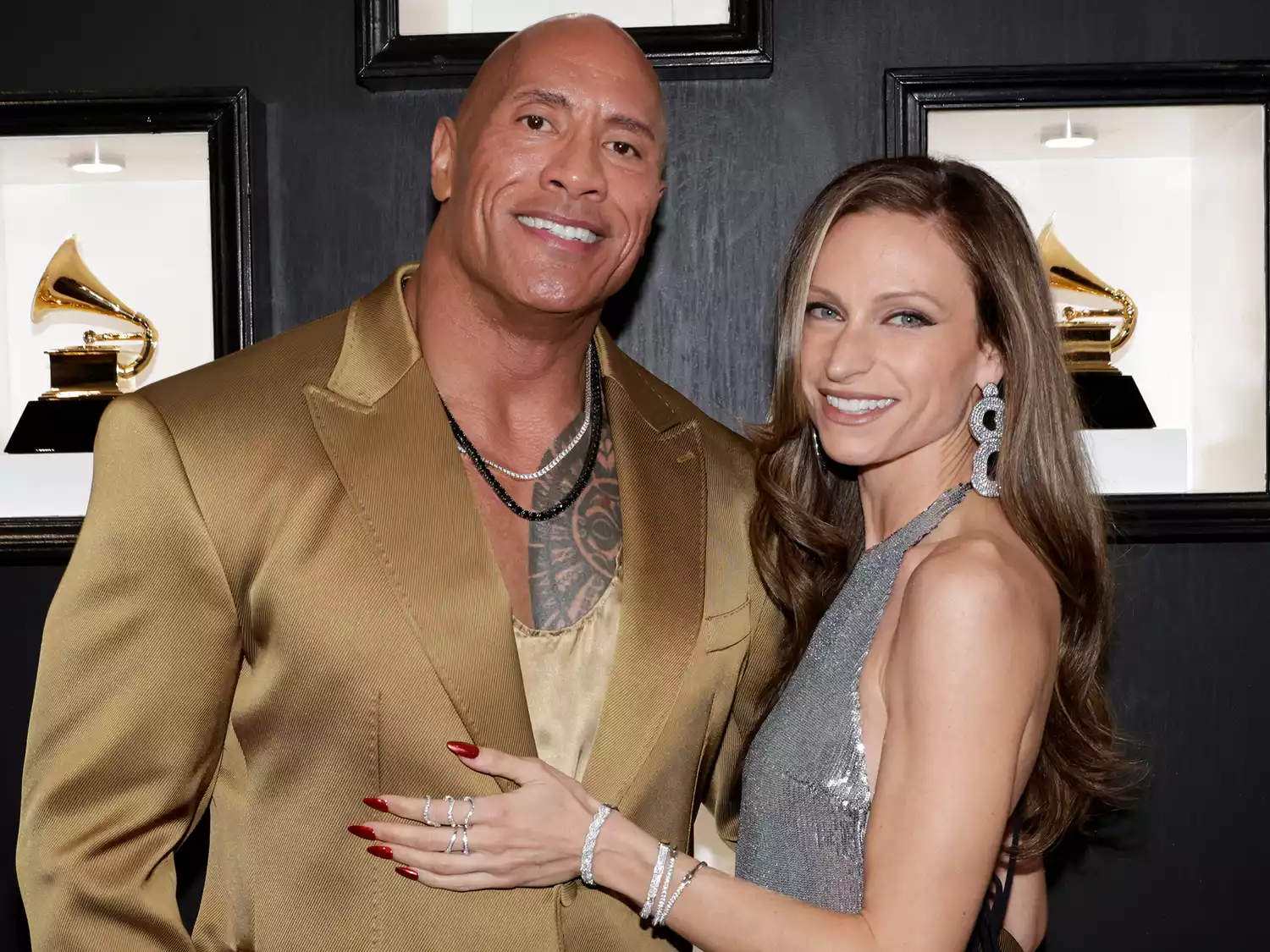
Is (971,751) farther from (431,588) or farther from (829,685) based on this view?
(431,588)

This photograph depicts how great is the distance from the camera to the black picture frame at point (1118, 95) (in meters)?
2.50

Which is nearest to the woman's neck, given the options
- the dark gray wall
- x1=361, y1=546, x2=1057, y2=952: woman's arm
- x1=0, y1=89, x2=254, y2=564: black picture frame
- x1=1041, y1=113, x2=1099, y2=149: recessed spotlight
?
x1=361, y1=546, x2=1057, y2=952: woman's arm

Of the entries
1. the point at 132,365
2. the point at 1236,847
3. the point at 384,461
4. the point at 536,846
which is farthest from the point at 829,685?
the point at 132,365

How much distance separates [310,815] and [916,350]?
1038mm

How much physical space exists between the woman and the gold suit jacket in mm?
95

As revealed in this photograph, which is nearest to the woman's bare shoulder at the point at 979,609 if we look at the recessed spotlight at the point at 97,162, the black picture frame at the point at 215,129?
the black picture frame at the point at 215,129

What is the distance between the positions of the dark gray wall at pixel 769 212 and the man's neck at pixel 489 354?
556 mm

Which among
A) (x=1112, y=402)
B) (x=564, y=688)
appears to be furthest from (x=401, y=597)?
(x=1112, y=402)

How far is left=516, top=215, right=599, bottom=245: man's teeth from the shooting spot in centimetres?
196

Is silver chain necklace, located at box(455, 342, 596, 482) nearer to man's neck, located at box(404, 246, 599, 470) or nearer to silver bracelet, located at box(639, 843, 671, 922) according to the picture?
man's neck, located at box(404, 246, 599, 470)

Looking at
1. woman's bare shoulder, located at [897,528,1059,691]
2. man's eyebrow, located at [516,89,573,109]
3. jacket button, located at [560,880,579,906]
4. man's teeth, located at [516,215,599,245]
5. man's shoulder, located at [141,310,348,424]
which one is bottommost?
jacket button, located at [560,880,579,906]

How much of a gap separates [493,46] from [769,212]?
597mm

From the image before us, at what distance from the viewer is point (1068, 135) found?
8.38 feet

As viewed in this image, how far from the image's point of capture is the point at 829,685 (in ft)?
6.28
